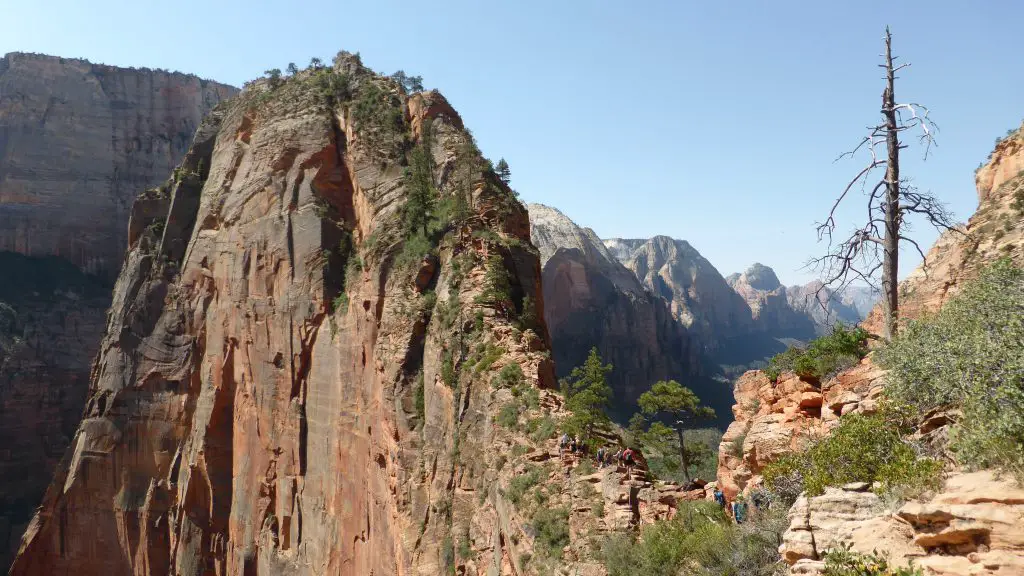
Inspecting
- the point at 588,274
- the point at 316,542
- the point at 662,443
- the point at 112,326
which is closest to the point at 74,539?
the point at 112,326

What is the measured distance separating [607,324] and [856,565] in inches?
5288

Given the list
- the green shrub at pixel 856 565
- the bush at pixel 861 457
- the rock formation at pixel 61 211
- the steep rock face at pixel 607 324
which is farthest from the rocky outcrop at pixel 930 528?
the steep rock face at pixel 607 324

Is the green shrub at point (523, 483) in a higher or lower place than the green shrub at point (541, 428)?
lower

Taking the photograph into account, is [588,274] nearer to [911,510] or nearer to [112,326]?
[112,326]

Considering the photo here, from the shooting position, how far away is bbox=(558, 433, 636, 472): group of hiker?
2005 cm

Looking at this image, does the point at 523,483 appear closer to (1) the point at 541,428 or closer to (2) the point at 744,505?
(1) the point at 541,428

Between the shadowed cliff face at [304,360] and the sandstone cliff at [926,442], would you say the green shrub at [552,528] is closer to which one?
the shadowed cliff face at [304,360]

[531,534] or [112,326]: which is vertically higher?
[112,326]

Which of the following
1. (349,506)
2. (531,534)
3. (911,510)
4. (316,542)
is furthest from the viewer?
(316,542)

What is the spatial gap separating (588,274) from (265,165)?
352 feet

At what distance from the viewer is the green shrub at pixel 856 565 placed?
8.17m

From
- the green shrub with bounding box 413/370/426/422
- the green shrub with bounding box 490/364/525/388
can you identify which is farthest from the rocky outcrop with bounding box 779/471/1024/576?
the green shrub with bounding box 413/370/426/422

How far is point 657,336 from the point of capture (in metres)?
150

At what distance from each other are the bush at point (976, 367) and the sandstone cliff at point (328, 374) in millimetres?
7508
